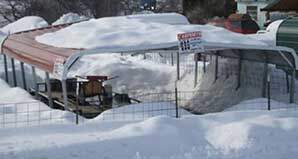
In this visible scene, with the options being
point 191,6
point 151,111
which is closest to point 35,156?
point 151,111

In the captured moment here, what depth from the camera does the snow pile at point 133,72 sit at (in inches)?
706

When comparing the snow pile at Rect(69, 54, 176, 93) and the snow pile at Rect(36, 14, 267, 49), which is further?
the snow pile at Rect(69, 54, 176, 93)

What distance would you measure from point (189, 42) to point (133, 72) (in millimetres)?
8289

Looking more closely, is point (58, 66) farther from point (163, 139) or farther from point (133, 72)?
point (133, 72)

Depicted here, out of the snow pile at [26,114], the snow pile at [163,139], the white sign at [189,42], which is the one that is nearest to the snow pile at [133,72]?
the snow pile at [26,114]

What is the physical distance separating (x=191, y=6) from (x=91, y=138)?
1729 inches

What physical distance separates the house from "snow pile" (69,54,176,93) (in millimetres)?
21878

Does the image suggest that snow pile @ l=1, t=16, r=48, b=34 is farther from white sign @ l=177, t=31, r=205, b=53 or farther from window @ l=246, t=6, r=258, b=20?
white sign @ l=177, t=31, r=205, b=53

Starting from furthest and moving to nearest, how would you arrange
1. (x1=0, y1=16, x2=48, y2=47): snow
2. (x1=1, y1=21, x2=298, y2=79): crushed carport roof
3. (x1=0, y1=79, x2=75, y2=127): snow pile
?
(x1=0, y1=16, x2=48, y2=47): snow
(x1=1, y1=21, x2=298, y2=79): crushed carport roof
(x1=0, y1=79, x2=75, y2=127): snow pile

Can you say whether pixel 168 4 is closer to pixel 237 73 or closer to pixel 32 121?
pixel 237 73

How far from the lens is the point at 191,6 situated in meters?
51.5

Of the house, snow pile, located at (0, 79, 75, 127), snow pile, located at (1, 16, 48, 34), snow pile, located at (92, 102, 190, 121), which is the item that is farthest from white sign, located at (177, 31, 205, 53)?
the house

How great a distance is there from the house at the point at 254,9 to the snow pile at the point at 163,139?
110 feet

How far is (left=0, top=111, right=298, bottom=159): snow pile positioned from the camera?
782cm
